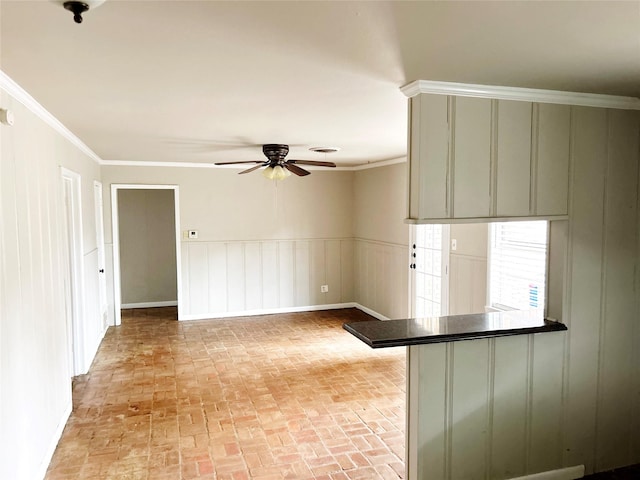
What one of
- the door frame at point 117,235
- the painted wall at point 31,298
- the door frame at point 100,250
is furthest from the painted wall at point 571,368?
the door frame at point 117,235

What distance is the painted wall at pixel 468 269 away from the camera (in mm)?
4664

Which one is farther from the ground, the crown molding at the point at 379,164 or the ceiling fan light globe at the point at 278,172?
the crown molding at the point at 379,164

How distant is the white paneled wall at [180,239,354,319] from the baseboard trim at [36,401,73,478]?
3353 mm

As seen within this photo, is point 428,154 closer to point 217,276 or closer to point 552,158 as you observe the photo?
point 552,158

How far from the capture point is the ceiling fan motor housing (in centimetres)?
488

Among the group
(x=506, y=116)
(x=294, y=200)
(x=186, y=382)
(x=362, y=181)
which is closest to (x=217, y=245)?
(x=294, y=200)

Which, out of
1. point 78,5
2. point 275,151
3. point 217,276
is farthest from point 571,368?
point 217,276

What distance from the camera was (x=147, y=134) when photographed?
4301 millimetres

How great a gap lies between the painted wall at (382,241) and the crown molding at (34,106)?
3.86 metres

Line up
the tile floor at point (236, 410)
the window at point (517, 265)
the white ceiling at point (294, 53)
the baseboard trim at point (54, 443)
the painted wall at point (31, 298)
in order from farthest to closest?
the window at point (517, 265)
the tile floor at point (236, 410)
the baseboard trim at point (54, 443)
the painted wall at point (31, 298)
the white ceiling at point (294, 53)

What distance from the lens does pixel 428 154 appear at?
8.32 ft

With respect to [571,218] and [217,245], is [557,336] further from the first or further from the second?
[217,245]

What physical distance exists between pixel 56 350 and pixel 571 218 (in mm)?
3616

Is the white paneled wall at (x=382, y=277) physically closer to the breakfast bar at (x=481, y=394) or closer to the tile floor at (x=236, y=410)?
the tile floor at (x=236, y=410)
